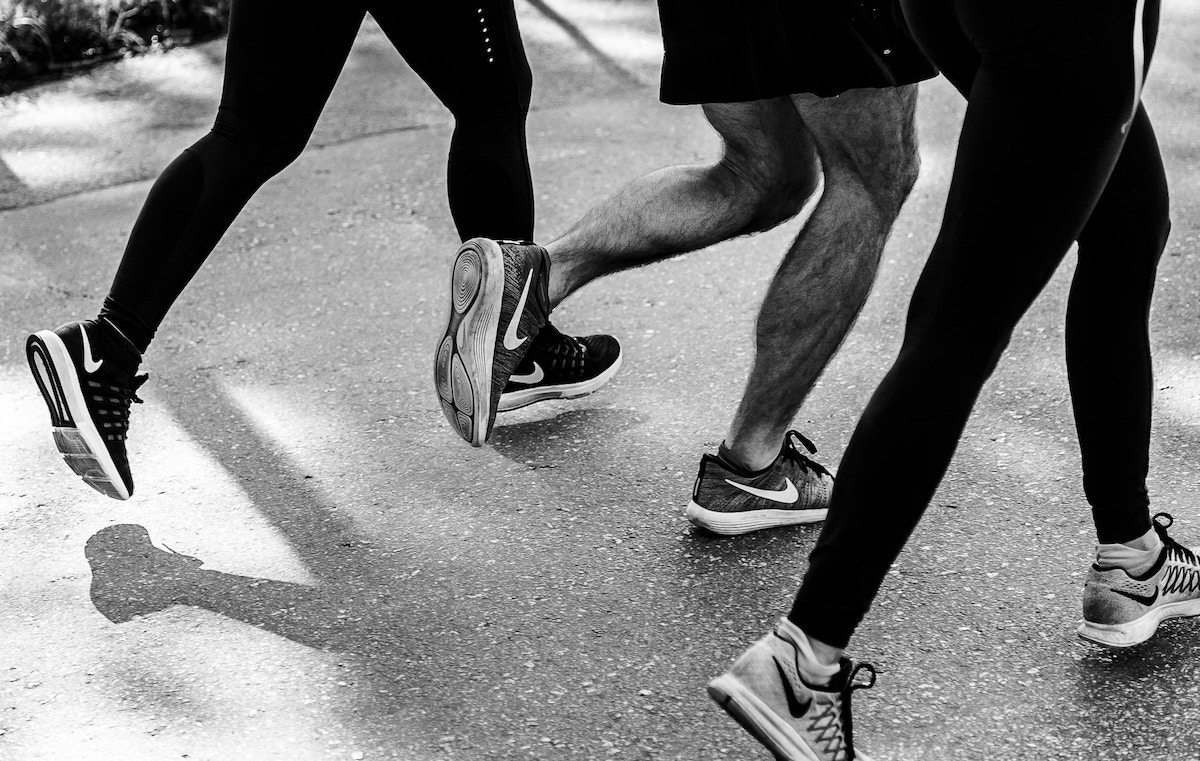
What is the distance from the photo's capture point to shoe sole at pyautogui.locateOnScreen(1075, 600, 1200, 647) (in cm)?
232

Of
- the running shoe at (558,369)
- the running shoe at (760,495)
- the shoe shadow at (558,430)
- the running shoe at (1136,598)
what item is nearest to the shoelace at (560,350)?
the running shoe at (558,369)

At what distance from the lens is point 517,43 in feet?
9.92

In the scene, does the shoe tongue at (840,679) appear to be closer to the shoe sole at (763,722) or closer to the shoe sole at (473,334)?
the shoe sole at (763,722)

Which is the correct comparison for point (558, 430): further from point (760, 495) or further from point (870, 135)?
point (870, 135)

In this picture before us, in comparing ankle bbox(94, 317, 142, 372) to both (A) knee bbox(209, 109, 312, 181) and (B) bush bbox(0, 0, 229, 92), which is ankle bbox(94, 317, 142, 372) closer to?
(A) knee bbox(209, 109, 312, 181)

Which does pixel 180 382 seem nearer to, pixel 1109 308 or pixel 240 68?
pixel 240 68

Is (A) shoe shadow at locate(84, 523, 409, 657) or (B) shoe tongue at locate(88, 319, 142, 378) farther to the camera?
(B) shoe tongue at locate(88, 319, 142, 378)

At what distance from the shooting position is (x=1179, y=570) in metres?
2.37

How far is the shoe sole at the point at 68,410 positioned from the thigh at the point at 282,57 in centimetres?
60

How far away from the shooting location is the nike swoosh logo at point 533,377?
3.29 metres

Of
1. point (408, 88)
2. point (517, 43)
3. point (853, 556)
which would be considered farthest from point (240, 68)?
point (408, 88)

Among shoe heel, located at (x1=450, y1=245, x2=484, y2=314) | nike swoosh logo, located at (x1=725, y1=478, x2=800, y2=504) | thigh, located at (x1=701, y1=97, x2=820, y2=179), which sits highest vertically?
thigh, located at (x1=701, y1=97, x2=820, y2=179)

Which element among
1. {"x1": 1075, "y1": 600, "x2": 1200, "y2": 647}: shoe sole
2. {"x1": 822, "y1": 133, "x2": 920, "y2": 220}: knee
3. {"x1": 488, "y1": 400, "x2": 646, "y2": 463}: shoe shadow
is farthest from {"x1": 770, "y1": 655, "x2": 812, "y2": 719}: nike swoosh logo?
{"x1": 488, "y1": 400, "x2": 646, "y2": 463}: shoe shadow

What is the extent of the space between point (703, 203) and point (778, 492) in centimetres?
61
